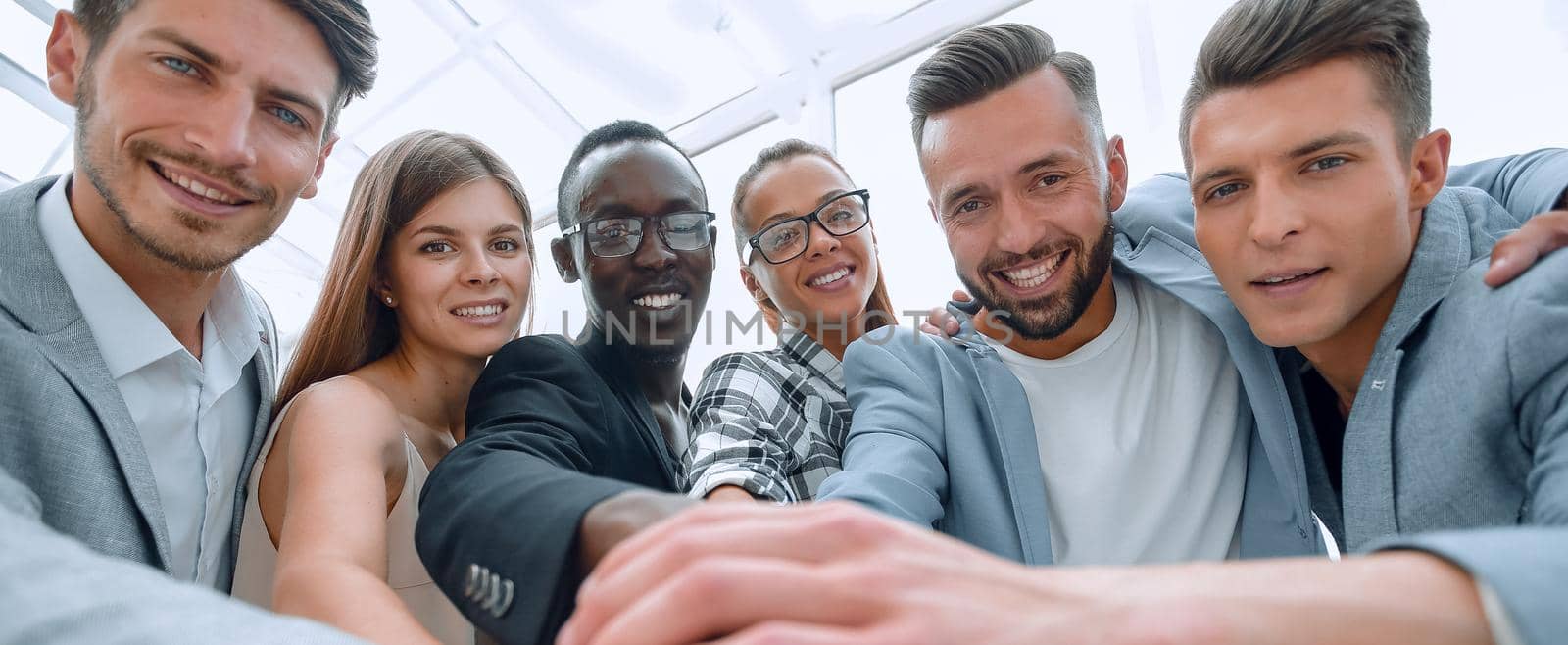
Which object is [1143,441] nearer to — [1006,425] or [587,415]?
[1006,425]

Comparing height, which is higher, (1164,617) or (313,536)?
(1164,617)

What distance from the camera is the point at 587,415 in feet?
4.62

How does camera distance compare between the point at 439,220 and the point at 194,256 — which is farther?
the point at 439,220

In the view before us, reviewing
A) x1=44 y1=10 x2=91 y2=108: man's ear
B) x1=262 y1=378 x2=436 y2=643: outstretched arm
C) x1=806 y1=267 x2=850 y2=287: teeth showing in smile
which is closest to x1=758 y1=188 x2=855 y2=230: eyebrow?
x1=806 y1=267 x2=850 y2=287: teeth showing in smile

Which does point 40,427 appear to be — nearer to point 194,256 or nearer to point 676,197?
point 194,256

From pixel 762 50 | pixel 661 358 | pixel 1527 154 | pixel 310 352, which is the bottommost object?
pixel 661 358

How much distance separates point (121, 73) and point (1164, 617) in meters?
1.54

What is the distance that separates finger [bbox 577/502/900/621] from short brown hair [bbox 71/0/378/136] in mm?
1292

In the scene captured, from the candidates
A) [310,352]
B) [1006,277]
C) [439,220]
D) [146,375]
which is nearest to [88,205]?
[146,375]

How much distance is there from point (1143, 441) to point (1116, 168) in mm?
534

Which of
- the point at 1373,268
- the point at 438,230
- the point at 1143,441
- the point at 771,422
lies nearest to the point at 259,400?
the point at 438,230

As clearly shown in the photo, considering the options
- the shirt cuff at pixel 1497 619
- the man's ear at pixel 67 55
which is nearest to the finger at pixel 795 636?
the shirt cuff at pixel 1497 619

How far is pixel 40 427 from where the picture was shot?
1.01 meters

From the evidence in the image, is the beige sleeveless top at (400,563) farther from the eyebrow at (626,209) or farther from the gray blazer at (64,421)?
the eyebrow at (626,209)
